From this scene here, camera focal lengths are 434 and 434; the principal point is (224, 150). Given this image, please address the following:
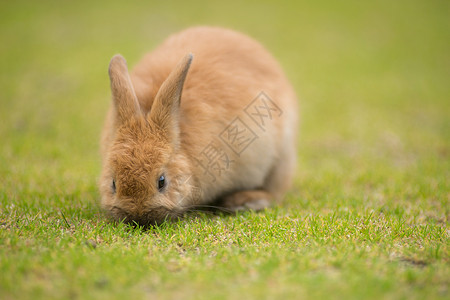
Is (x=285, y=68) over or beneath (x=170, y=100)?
over

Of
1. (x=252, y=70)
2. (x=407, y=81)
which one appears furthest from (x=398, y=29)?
(x=252, y=70)

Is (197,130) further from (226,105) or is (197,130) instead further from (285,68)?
(285,68)

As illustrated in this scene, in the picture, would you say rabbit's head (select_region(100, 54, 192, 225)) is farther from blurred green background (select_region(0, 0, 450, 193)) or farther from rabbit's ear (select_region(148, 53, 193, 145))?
blurred green background (select_region(0, 0, 450, 193))

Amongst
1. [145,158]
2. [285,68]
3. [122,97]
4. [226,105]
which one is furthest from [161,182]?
[285,68]

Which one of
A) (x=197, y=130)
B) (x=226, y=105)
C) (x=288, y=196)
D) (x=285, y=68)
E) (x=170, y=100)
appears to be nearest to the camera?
(x=170, y=100)

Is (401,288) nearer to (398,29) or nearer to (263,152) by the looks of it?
(263,152)

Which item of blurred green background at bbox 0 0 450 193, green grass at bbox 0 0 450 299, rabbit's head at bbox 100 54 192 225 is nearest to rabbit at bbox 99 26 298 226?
rabbit's head at bbox 100 54 192 225

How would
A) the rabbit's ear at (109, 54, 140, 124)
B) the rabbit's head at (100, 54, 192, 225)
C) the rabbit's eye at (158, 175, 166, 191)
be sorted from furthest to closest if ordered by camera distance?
the rabbit's ear at (109, 54, 140, 124), the rabbit's eye at (158, 175, 166, 191), the rabbit's head at (100, 54, 192, 225)

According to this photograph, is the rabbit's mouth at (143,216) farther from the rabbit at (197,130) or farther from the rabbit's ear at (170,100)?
the rabbit's ear at (170,100)
